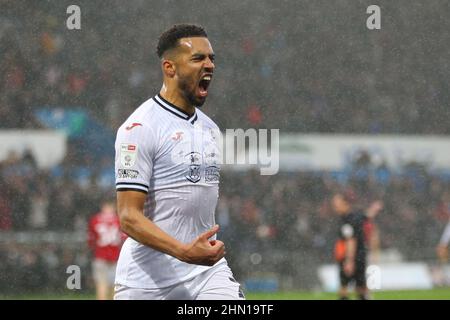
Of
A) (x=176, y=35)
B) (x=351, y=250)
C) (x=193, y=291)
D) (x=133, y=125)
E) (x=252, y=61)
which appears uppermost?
(x=252, y=61)

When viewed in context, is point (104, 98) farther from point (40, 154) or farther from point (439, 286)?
point (439, 286)

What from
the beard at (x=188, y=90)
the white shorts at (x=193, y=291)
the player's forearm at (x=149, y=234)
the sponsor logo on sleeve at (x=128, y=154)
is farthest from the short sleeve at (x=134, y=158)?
the white shorts at (x=193, y=291)

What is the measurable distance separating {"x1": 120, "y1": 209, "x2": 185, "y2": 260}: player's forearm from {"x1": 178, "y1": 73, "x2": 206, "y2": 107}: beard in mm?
877

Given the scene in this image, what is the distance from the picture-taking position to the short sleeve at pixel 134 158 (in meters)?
5.90

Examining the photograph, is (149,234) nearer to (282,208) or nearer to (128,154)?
(128,154)

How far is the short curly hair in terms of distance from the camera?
6309mm

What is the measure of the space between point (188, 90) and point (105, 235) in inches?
423

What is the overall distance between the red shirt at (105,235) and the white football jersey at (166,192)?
10.6m

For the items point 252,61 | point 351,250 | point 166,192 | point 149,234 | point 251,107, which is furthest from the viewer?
point 252,61

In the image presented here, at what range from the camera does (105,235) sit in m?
16.7

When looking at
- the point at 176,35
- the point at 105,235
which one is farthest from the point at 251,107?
the point at 176,35

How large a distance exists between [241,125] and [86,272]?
395 centimetres

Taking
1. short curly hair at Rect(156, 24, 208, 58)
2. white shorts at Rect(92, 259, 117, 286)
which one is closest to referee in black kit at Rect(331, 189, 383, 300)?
white shorts at Rect(92, 259, 117, 286)

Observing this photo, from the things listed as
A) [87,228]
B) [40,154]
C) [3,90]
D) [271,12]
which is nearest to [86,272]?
[87,228]
